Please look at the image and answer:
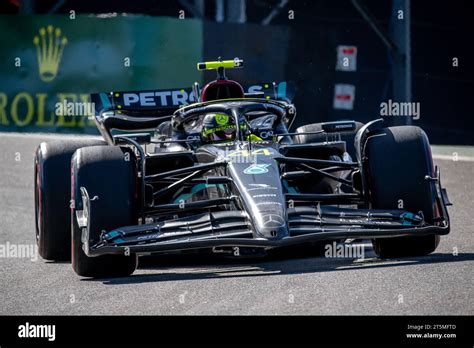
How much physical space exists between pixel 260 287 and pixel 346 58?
41.0 feet

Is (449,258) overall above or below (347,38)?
below

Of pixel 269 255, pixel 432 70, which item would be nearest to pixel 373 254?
pixel 269 255

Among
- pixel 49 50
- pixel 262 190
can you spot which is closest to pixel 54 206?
pixel 262 190

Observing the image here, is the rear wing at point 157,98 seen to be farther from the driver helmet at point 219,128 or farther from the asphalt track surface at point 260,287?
the asphalt track surface at point 260,287

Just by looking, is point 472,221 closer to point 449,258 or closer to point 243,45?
point 449,258

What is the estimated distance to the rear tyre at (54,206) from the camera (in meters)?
10.4

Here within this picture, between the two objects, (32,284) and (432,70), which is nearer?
(32,284)

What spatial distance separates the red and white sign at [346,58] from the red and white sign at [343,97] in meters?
0.34

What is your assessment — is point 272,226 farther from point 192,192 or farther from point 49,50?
point 49,50

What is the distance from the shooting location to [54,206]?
10.3m

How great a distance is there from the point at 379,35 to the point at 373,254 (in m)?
10.7

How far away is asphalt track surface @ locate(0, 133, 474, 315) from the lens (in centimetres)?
745

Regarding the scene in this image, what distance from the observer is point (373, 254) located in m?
10.0

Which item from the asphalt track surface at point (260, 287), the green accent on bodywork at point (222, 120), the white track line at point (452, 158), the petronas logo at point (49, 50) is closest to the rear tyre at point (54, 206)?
the asphalt track surface at point (260, 287)
